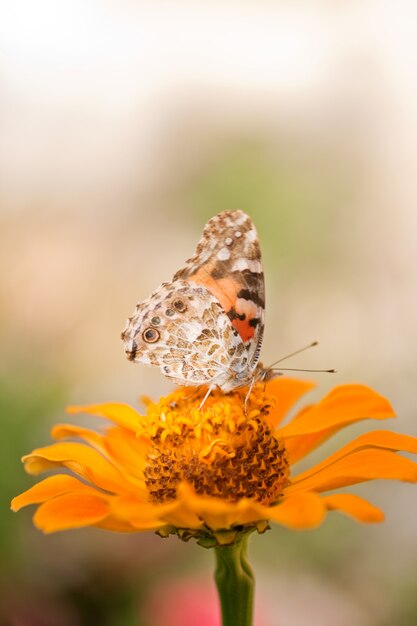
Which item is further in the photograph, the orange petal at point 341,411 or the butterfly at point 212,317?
the butterfly at point 212,317

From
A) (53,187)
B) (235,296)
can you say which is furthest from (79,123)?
(235,296)

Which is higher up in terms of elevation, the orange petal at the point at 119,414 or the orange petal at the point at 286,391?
the orange petal at the point at 119,414

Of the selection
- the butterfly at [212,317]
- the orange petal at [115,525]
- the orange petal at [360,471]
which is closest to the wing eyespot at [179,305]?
the butterfly at [212,317]

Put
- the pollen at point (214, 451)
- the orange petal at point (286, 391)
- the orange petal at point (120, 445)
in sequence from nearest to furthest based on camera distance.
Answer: the pollen at point (214, 451)
the orange petal at point (120, 445)
the orange petal at point (286, 391)

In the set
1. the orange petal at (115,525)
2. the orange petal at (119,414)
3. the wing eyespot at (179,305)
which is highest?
the wing eyespot at (179,305)

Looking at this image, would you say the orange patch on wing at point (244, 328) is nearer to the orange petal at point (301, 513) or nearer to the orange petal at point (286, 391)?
the orange petal at point (286, 391)

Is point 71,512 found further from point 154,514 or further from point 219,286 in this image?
point 219,286

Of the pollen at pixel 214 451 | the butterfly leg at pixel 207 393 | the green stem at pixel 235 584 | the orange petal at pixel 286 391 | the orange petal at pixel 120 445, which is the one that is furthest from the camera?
the orange petal at pixel 286 391

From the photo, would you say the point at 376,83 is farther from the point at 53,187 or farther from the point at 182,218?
the point at 53,187
